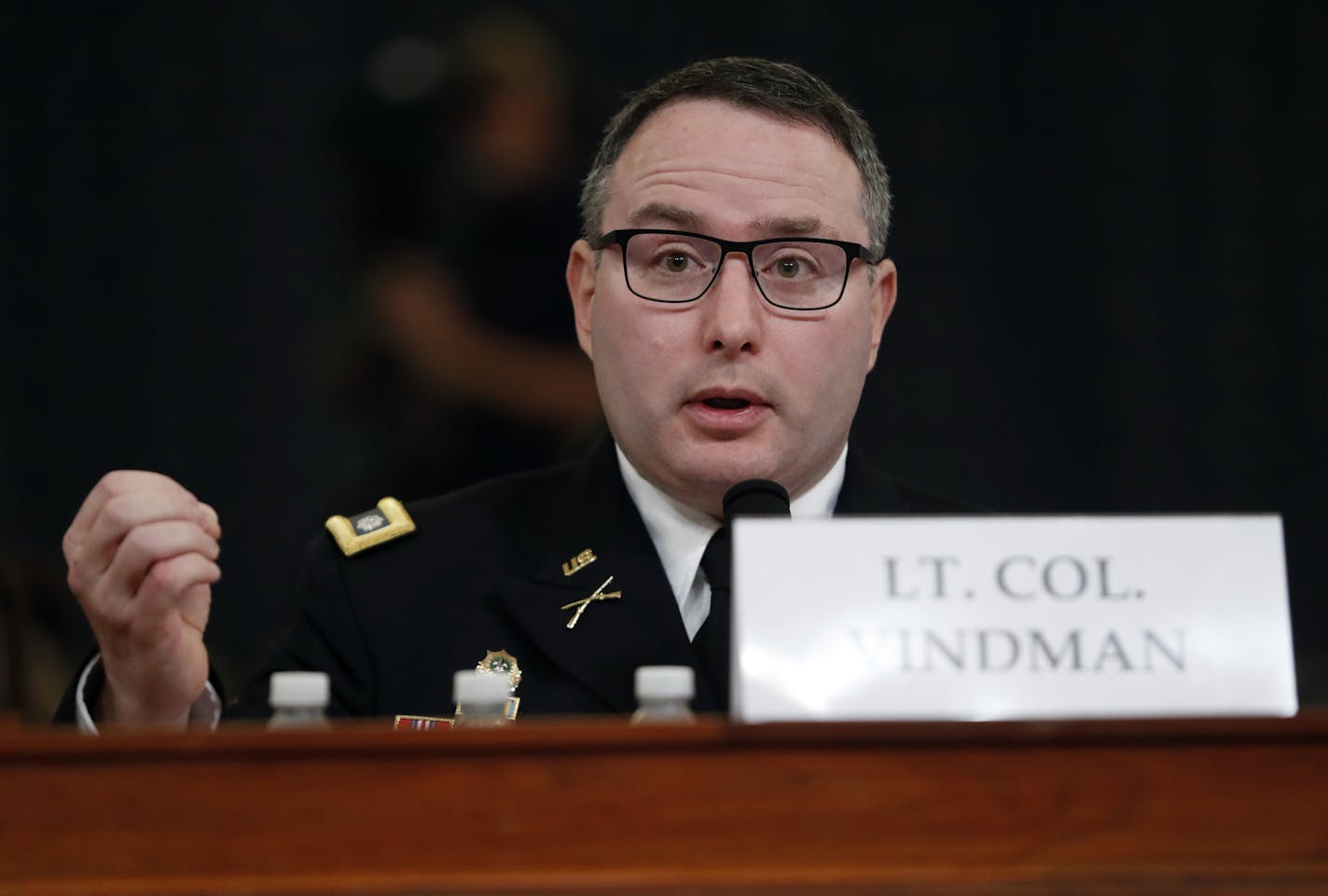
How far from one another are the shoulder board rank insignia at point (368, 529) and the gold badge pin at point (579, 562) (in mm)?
243

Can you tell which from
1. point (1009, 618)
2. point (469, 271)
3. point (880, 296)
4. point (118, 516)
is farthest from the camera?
point (469, 271)

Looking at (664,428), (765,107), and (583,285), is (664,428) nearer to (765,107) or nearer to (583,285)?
(583,285)

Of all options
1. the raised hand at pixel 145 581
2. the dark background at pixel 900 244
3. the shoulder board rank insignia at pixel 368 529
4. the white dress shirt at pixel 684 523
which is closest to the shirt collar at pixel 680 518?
the white dress shirt at pixel 684 523

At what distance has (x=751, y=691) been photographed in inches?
45.5

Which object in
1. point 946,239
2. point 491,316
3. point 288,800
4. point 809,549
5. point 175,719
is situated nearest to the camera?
point 288,800

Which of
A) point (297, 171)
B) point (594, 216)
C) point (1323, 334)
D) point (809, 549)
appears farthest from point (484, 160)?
point (809, 549)

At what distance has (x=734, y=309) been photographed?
188cm

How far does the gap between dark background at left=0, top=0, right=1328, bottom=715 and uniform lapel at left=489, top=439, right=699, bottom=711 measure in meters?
1.50

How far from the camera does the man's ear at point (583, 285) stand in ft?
7.05

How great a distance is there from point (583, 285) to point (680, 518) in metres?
0.37

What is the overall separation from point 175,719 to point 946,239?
2.37 meters

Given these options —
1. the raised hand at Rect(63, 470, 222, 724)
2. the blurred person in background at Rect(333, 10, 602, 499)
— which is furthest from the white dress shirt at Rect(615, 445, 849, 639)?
the blurred person in background at Rect(333, 10, 602, 499)

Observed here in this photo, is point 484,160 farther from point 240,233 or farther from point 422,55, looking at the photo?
point 240,233

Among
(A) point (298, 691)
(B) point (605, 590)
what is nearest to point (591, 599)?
(B) point (605, 590)
